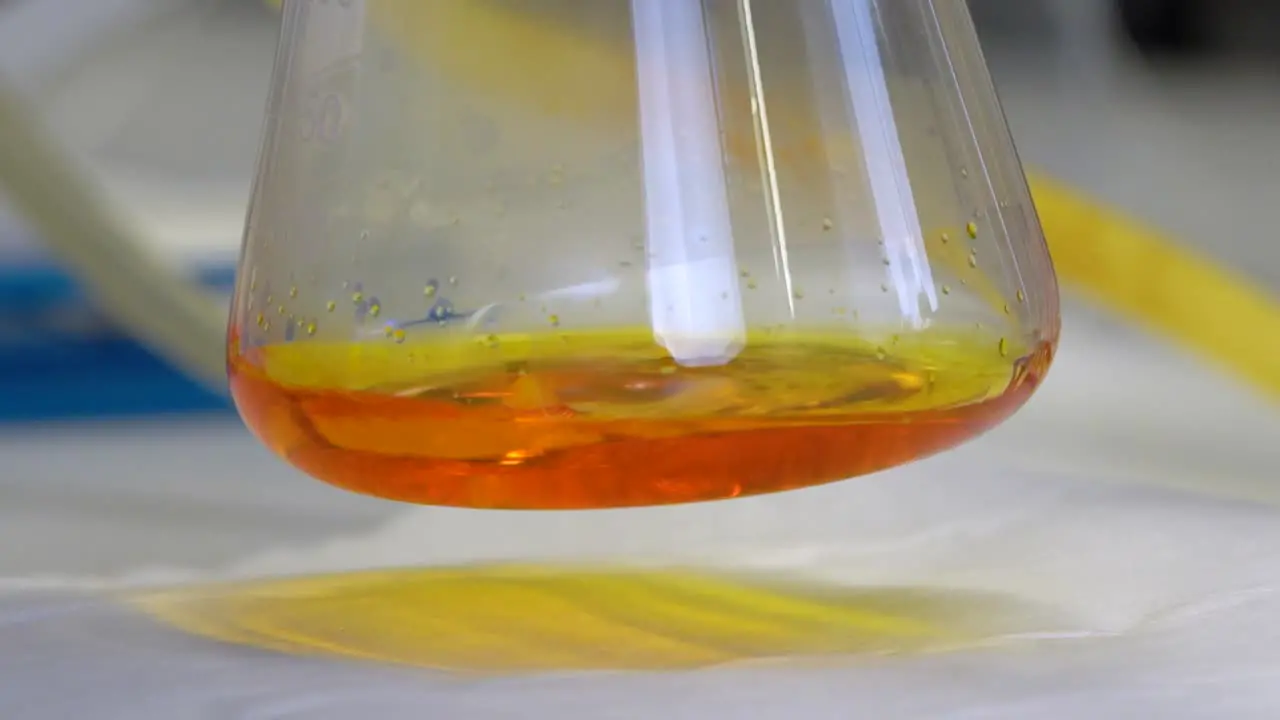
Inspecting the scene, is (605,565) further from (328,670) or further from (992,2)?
(992,2)

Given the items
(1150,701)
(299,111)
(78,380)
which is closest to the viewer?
(1150,701)

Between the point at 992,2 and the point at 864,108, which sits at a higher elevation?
the point at 992,2

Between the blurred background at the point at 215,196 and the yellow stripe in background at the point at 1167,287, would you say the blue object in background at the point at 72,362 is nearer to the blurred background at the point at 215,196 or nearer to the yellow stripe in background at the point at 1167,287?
the blurred background at the point at 215,196

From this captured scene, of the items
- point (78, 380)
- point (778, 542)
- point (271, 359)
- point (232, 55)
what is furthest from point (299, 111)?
point (232, 55)

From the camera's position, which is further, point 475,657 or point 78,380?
point 78,380

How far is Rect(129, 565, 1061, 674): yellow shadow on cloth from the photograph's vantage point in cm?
33

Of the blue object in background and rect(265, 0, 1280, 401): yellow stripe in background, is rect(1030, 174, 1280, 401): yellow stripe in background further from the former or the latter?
the blue object in background

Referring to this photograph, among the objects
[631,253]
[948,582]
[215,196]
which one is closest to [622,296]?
[631,253]

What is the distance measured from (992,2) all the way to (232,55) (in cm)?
48

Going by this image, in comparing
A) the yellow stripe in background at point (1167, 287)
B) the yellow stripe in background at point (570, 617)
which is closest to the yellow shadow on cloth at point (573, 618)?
the yellow stripe in background at point (570, 617)

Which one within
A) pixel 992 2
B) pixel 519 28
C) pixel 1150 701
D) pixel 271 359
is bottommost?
pixel 1150 701

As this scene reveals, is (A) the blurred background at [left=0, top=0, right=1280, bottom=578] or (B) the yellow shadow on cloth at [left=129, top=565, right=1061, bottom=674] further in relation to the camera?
(A) the blurred background at [left=0, top=0, right=1280, bottom=578]

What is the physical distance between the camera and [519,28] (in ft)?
1.47

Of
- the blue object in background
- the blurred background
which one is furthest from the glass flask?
the blue object in background
